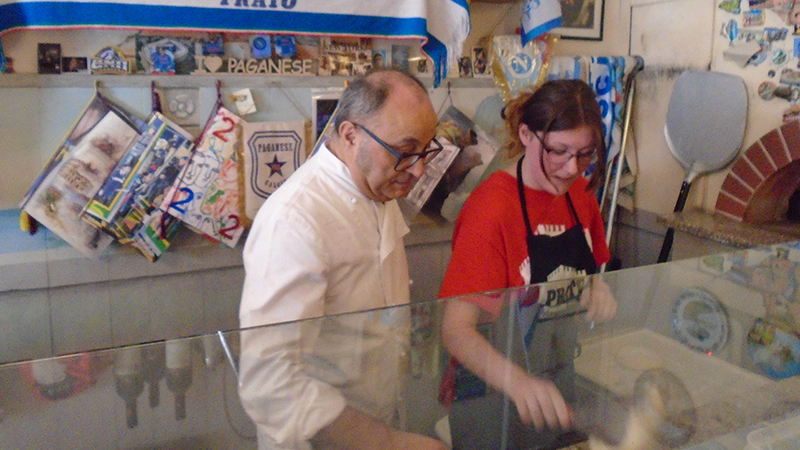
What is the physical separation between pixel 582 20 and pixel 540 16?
445 mm

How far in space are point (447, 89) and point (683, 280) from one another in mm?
1228

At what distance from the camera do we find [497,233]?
1.31 m

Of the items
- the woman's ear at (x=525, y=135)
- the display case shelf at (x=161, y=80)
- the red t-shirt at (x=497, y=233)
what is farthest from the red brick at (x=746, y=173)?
the display case shelf at (x=161, y=80)

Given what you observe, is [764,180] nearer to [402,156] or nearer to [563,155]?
[563,155]

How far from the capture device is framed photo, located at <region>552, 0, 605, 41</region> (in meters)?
2.45

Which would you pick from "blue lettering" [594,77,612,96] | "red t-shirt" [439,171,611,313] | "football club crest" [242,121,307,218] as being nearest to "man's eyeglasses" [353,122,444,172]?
"red t-shirt" [439,171,611,313]

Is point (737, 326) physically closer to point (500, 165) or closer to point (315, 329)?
point (315, 329)

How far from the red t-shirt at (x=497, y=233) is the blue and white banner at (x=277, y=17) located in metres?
0.79

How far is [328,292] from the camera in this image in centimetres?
110

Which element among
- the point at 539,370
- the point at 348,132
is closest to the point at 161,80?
the point at 348,132

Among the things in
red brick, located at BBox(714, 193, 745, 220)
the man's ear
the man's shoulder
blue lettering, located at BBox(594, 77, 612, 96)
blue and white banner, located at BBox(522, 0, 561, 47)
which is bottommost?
red brick, located at BBox(714, 193, 745, 220)

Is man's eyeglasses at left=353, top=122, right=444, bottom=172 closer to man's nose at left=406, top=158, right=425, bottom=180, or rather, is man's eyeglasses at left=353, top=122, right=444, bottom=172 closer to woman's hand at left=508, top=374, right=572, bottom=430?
man's nose at left=406, top=158, right=425, bottom=180

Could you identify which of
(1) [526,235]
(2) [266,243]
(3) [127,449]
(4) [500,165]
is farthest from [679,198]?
(3) [127,449]

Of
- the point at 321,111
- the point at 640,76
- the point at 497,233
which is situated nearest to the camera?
the point at 497,233
